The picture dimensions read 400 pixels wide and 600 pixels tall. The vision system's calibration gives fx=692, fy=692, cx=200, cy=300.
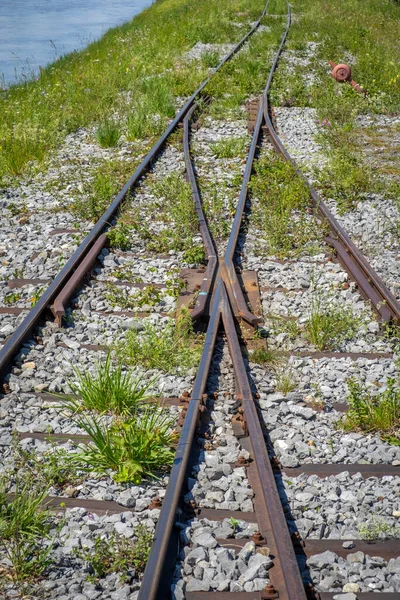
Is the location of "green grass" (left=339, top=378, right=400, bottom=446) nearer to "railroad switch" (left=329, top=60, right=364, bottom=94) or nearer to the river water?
"railroad switch" (left=329, top=60, right=364, bottom=94)

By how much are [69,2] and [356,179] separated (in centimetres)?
3570

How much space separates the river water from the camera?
20.9 m

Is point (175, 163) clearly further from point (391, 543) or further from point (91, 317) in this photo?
point (391, 543)

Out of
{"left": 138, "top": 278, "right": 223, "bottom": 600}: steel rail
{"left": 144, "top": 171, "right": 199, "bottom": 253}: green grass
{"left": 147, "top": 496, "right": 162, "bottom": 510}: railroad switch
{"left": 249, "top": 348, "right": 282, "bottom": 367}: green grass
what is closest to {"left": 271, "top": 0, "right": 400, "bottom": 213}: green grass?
{"left": 144, "top": 171, "right": 199, "bottom": 253}: green grass

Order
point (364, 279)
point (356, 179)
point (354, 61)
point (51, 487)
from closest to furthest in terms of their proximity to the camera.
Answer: point (51, 487), point (364, 279), point (356, 179), point (354, 61)

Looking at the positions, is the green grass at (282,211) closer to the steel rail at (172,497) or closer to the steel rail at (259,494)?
the steel rail at (259,494)

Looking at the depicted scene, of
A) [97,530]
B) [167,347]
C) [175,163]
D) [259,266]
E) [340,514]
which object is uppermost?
[175,163]

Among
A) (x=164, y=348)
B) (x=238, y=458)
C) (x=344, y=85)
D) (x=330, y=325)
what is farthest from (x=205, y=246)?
(x=344, y=85)

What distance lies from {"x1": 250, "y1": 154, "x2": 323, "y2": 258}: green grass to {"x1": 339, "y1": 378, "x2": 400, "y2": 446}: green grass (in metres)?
2.59

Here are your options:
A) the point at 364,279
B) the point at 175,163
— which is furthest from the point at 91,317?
the point at 175,163

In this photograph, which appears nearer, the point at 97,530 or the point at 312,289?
the point at 97,530

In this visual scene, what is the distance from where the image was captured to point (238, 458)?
13.0 feet

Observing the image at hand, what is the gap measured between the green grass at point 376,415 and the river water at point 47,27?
1373 centimetres

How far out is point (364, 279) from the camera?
20.1ft
